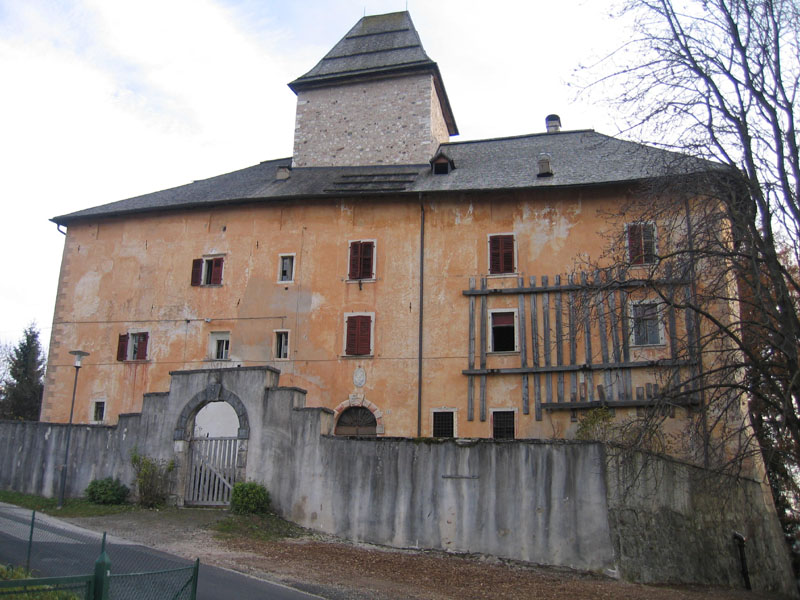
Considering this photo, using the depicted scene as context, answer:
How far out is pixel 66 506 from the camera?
18891 mm

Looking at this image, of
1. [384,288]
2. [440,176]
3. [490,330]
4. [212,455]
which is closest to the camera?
[212,455]

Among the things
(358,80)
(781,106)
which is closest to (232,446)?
(781,106)

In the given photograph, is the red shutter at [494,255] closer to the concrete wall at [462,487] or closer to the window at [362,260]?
the window at [362,260]

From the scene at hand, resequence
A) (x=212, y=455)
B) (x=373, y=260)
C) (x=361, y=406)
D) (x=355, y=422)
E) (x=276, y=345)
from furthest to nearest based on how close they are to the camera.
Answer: (x=373, y=260) < (x=276, y=345) < (x=355, y=422) < (x=361, y=406) < (x=212, y=455)

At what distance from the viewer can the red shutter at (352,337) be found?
24625mm

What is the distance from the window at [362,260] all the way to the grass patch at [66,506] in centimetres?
1071

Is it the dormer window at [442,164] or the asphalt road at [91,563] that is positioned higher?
the dormer window at [442,164]

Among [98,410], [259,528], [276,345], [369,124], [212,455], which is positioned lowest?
[259,528]

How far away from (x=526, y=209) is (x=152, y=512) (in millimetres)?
14987

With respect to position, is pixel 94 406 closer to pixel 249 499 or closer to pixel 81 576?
pixel 249 499

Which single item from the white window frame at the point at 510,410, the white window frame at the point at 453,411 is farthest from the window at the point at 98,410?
the white window frame at the point at 510,410

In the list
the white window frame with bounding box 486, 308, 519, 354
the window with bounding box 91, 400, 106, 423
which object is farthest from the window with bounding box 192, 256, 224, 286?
the white window frame with bounding box 486, 308, 519, 354

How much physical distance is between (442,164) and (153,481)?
49.9 feet

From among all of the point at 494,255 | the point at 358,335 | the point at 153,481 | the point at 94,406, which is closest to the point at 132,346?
the point at 94,406
